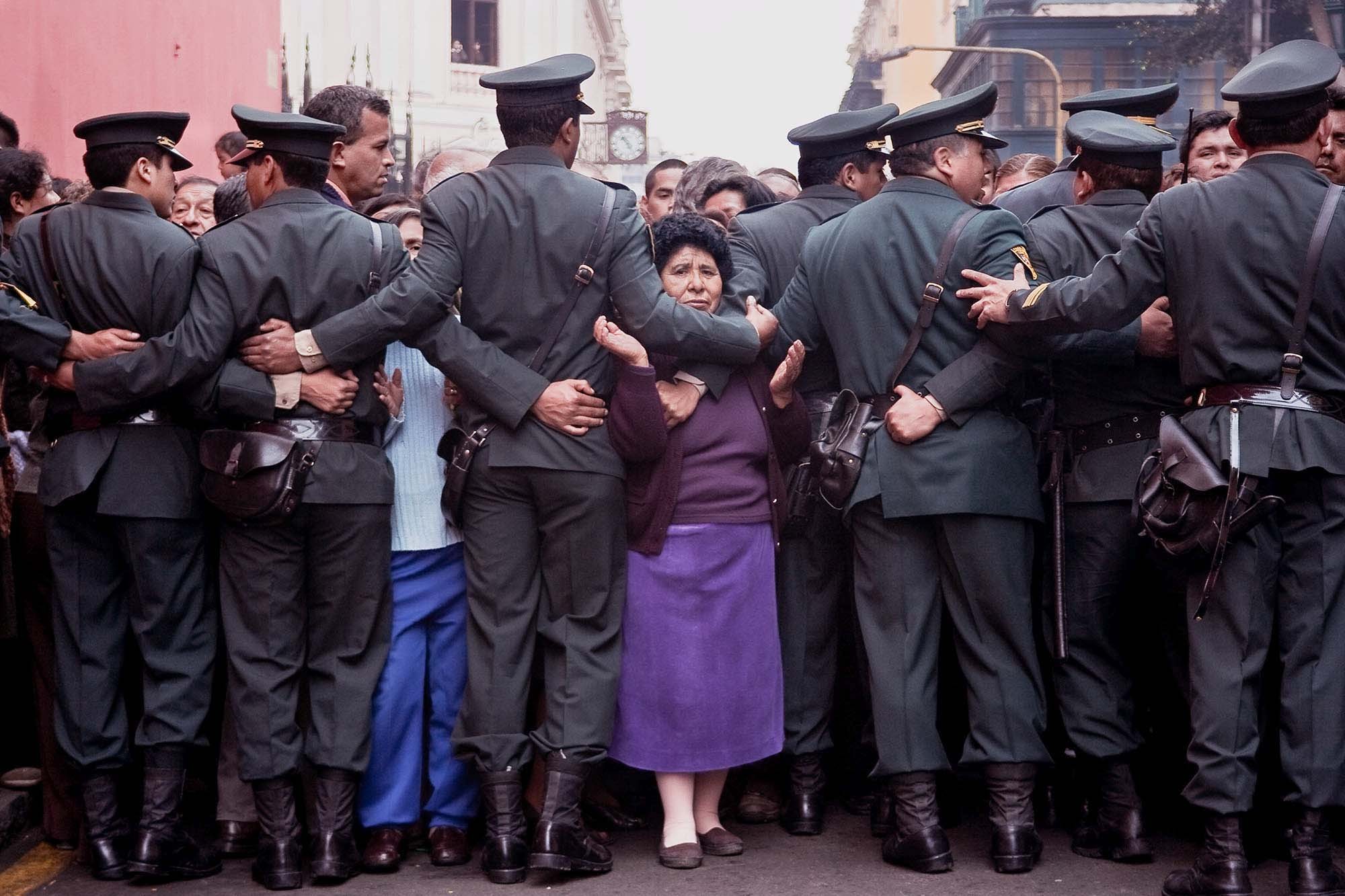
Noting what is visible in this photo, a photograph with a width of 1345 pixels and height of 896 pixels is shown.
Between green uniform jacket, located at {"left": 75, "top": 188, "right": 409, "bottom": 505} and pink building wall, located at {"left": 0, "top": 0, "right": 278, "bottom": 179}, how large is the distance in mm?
4113

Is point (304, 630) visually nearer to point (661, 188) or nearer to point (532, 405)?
point (532, 405)

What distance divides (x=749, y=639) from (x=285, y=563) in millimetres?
1415

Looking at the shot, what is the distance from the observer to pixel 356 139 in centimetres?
549

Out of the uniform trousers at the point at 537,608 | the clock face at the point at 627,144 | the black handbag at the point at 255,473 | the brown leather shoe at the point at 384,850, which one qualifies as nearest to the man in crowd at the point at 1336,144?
the uniform trousers at the point at 537,608

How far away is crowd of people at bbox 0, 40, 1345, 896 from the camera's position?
462 centimetres

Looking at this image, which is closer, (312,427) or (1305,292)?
(1305,292)

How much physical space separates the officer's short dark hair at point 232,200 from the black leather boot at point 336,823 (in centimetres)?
186

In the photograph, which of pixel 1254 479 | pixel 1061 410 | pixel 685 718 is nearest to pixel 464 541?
pixel 685 718

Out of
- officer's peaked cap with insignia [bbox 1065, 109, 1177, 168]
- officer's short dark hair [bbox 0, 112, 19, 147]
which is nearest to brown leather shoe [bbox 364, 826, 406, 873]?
officer's peaked cap with insignia [bbox 1065, 109, 1177, 168]

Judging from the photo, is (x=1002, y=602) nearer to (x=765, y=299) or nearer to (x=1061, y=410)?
(x=1061, y=410)

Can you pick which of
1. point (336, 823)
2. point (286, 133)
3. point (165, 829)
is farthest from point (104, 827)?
point (286, 133)

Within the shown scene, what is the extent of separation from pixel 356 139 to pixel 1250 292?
117 inches

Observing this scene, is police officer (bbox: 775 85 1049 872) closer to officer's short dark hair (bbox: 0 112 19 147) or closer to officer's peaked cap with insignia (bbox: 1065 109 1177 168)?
officer's peaked cap with insignia (bbox: 1065 109 1177 168)

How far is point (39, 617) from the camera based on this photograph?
5.20 m
